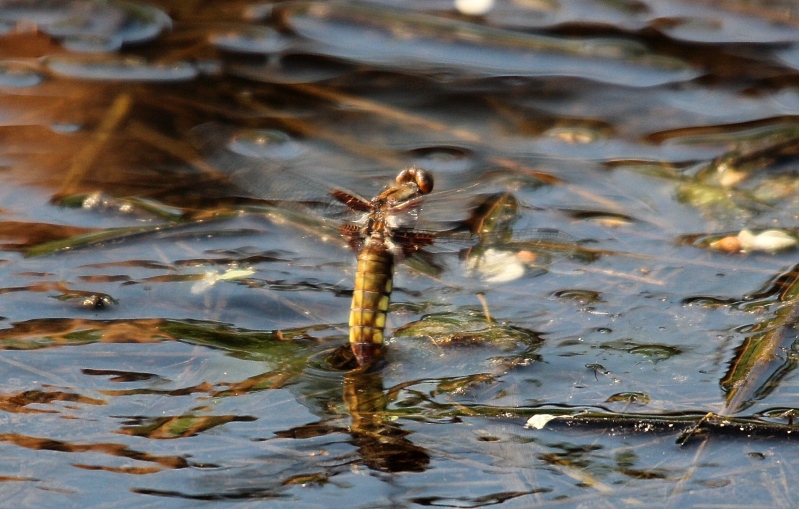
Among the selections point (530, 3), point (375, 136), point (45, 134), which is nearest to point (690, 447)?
point (375, 136)

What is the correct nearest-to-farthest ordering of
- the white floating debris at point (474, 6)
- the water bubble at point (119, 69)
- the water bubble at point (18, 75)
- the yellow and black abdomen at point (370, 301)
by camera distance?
the yellow and black abdomen at point (370, 301) < the water bubble at point (18, 75) < the water bubble at point (119, 69) < the white floating debris at point (474, 6)

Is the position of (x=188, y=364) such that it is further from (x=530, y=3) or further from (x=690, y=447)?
(x=530, y=3)

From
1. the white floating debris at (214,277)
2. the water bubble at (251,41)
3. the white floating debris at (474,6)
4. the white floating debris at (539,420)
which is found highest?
the white floating debris at (474,6)

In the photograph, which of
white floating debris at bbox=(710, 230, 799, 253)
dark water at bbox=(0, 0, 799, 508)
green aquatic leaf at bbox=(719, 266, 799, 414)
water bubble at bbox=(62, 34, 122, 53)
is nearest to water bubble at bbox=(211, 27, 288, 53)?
dark water at bbox=(0, 0, 799, 508)

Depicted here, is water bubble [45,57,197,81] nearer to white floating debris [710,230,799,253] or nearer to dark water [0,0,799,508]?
dark water [0,0,799,508]

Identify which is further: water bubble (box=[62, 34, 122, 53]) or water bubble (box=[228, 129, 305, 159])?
water bubble (box=[62, 34, 122, 53])

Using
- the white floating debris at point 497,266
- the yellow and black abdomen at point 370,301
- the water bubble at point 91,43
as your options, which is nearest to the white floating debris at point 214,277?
the yellow and black abdomen at point 370,301

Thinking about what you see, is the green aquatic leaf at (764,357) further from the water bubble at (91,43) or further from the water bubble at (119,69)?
the water bubble at (91,43)
